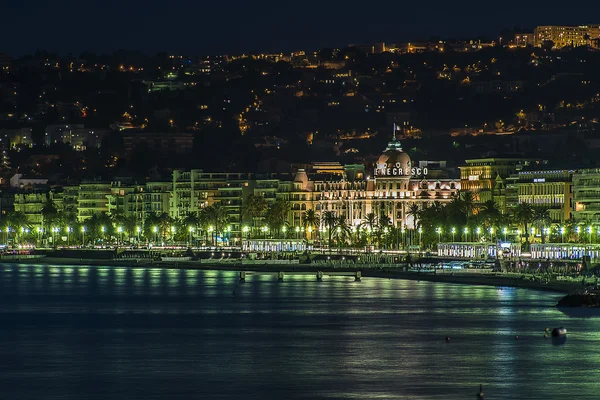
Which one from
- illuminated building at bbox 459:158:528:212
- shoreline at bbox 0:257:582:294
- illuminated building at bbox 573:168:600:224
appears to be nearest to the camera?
shoreline at bbox 0:257:582:294

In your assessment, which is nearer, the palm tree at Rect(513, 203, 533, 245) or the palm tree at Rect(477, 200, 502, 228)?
the palm tree at Rect(513, 203, 533, 245)

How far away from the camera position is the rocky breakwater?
296 ft

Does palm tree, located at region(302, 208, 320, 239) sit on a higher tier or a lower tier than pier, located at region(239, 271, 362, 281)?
higher

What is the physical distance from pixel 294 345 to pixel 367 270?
218 ft

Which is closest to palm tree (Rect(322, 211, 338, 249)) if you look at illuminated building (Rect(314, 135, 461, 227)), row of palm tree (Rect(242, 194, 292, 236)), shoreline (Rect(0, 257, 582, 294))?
illuminated building (Rect(314, 135, 461, 227))

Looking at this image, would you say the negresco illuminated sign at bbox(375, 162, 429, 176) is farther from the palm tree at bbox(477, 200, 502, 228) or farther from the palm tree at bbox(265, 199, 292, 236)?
the palm tree at bbox(477, 200, 502, 228)

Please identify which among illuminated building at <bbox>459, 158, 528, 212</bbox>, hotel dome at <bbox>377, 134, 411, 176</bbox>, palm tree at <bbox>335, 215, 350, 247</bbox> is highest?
hotel dome at <bbox>377, 134, 411, 176</bbox>

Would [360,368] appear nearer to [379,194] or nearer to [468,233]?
[468,233]

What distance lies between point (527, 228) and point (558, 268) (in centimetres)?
3083

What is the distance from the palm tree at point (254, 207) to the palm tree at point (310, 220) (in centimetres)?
473

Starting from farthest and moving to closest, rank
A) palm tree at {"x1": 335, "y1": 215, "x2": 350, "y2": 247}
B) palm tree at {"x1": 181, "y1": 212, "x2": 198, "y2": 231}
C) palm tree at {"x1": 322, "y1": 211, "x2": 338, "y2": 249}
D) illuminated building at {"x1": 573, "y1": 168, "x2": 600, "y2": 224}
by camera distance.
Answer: palm tree at {"x1": 181, "y1": 212, "x2": 198, "y2": 231}, palm tree at {"x1": 335, "y1": 215, "x2": 350, "y2": 247}, palm tree at {"x1": 322, "y1": 211, "x2": 338, "y2": 249}, illuminated building at {"x1": 573, "y1": 168, "x2": 600, "y2": 224}

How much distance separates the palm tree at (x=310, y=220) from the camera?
608 ft

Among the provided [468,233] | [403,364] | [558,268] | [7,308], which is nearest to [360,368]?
[403,364]

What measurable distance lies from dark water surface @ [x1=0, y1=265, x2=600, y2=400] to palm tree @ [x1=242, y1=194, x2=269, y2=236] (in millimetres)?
73902
